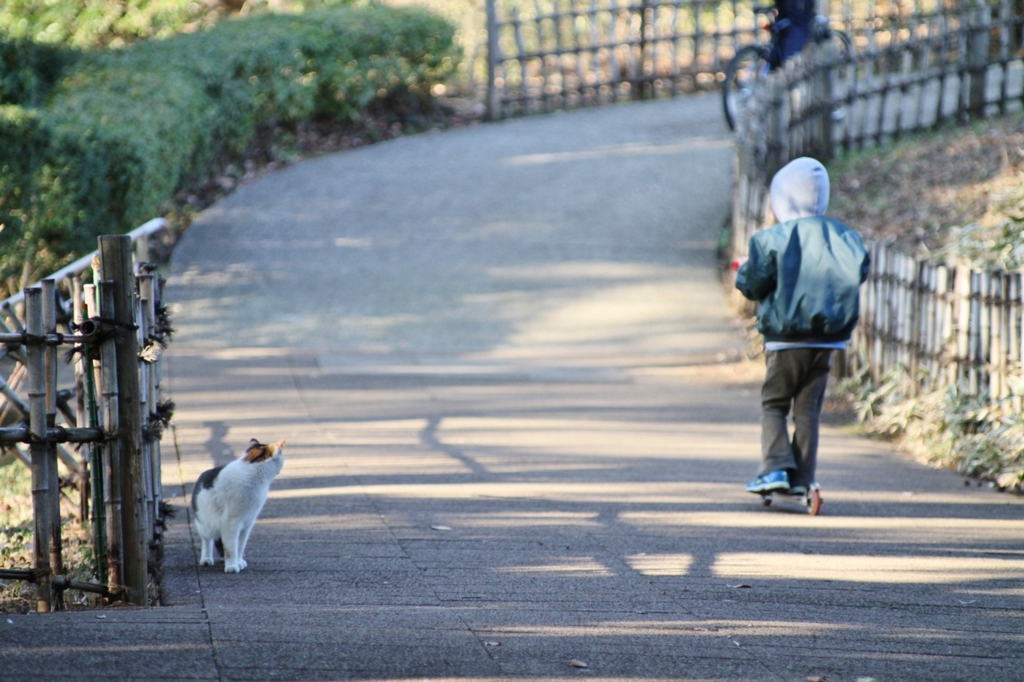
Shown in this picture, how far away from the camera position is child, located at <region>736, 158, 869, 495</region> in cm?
548

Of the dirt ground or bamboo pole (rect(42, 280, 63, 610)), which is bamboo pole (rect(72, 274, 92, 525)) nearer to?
bamboo pole (rect(42, 280, 63, 610))

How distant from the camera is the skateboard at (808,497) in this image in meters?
5.53

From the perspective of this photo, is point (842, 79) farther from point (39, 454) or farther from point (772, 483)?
point (39, 454)

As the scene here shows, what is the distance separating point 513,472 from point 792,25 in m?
8.60

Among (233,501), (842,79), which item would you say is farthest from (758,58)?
(233,501)

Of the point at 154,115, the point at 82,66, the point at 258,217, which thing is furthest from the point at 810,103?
the point at 82,66

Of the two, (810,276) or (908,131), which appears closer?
(810,276)

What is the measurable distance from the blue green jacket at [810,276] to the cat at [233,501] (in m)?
2.45

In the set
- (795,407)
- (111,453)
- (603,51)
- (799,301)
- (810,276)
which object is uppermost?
(603,51)

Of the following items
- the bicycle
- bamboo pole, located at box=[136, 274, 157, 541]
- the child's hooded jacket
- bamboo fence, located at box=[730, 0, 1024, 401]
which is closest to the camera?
bamboo pole, located at box=[136, 274, 157, 541]

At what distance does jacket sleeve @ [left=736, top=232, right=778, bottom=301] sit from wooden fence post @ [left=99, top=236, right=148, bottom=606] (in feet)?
9.50

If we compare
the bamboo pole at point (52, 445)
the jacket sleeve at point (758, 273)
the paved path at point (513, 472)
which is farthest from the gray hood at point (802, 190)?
the bamboo pole at point (52, 445)

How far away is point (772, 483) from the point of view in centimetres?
555

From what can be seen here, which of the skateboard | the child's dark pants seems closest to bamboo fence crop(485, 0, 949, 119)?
the child's dark pants
